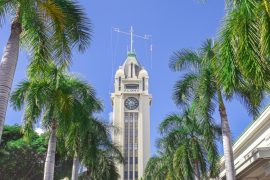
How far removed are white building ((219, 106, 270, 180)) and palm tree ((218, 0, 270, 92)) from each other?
754cm

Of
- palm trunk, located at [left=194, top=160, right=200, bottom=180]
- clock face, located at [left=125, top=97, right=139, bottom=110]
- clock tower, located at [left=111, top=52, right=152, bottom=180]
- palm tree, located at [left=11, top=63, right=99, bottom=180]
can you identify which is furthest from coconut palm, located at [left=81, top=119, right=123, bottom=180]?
clock face, located at [left=125, top=97, right=139, bottom=110]

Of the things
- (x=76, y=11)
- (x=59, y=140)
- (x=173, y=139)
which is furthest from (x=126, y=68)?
(x=76, y=11)

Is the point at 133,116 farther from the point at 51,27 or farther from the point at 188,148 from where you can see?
the point at 51,27

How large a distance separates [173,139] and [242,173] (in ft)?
41.5

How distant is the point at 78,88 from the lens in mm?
25031

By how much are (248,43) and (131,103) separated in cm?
9635

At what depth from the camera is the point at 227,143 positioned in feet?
68.2

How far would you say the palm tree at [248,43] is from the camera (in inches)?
432

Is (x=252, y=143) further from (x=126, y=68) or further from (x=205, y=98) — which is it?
(x=126, y=68)

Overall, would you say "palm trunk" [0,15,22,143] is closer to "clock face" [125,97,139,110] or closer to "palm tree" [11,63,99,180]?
"palm tree" [11,63,99,180]

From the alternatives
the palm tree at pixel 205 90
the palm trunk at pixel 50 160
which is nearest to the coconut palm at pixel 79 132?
the palm trunk at pixel 50 160

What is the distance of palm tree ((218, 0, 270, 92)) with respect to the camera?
1096cm

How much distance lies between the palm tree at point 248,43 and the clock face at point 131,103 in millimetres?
94264

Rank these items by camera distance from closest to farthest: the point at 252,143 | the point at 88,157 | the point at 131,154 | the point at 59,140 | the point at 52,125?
the point at 52,125, the point at 59,140, the point at 88,157, the point at 252,143, the point at 131,154
